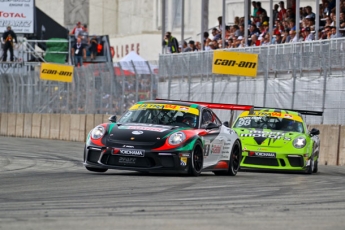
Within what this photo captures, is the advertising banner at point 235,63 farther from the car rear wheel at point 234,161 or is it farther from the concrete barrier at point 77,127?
the car rear wheel at point 234,161

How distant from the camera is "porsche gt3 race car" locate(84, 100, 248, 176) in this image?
14359 mm

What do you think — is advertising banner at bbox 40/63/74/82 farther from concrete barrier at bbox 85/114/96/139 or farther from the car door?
the car door

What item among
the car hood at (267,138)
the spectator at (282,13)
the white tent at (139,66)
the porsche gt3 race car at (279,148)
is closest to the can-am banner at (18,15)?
the white tent at (139,66)

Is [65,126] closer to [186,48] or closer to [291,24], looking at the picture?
[186,48]

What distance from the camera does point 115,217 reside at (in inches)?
A: 340

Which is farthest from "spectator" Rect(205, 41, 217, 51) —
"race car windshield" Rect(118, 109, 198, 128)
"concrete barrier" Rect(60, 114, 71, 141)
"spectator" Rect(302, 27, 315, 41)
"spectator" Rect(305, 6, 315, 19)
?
"race car windshield" Rect(118, 109, 198, 128)

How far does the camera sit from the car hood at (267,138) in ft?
60.0

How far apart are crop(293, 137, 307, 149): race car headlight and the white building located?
26613 mm

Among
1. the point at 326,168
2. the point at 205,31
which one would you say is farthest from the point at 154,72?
the point at 326,168

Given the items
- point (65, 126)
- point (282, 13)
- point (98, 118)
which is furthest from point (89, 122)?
point (282, 13)

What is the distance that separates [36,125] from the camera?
115ft

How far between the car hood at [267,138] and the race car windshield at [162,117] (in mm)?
2990

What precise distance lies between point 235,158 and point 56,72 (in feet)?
59.6

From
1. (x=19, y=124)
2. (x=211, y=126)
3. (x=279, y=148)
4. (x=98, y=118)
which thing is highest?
(x=211, y=126)
